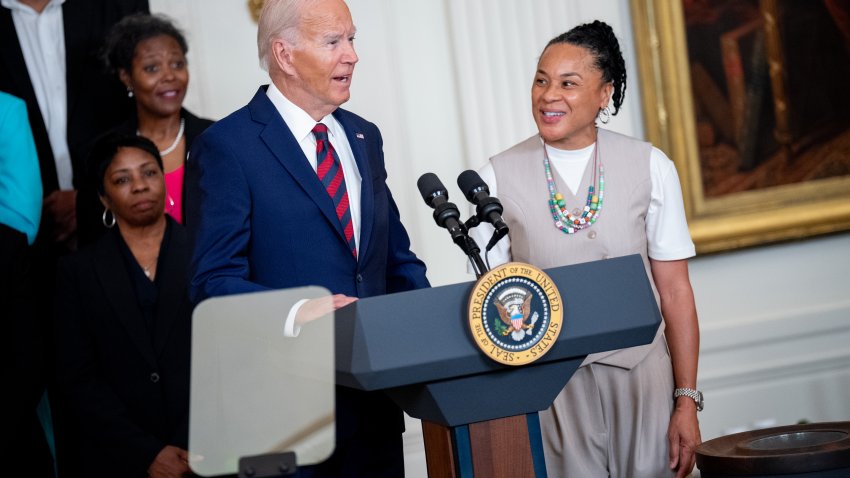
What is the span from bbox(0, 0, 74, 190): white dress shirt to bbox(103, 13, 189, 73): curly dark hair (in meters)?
0.24

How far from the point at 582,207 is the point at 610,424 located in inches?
22.0

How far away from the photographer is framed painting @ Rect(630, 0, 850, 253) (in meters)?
4.91

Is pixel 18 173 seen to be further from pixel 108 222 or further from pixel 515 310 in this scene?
pixel 515 310

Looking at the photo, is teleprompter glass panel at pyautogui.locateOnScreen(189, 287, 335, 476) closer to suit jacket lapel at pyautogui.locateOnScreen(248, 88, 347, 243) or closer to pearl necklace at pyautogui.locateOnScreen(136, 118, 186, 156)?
suit jacket lapel at pyautogui.locateOnScreen(248, 88, 347, 243)

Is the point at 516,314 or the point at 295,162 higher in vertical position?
the point at 295,162

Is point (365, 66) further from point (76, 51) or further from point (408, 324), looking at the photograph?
point (408, 324)

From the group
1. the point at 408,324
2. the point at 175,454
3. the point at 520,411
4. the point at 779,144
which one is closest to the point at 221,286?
the point at 408,324

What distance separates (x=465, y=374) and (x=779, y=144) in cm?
346

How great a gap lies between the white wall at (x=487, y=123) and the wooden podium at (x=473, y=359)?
273 centimetres

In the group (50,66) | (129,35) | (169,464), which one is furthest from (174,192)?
(169,464)

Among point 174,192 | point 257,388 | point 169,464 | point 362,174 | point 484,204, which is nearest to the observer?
point 257,388

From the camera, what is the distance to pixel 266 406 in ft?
5.33

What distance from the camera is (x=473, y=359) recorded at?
6.48 feet

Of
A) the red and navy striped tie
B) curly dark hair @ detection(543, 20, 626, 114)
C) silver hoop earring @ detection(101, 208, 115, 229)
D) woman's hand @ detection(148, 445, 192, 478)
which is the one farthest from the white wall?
the red and navy striped tie
